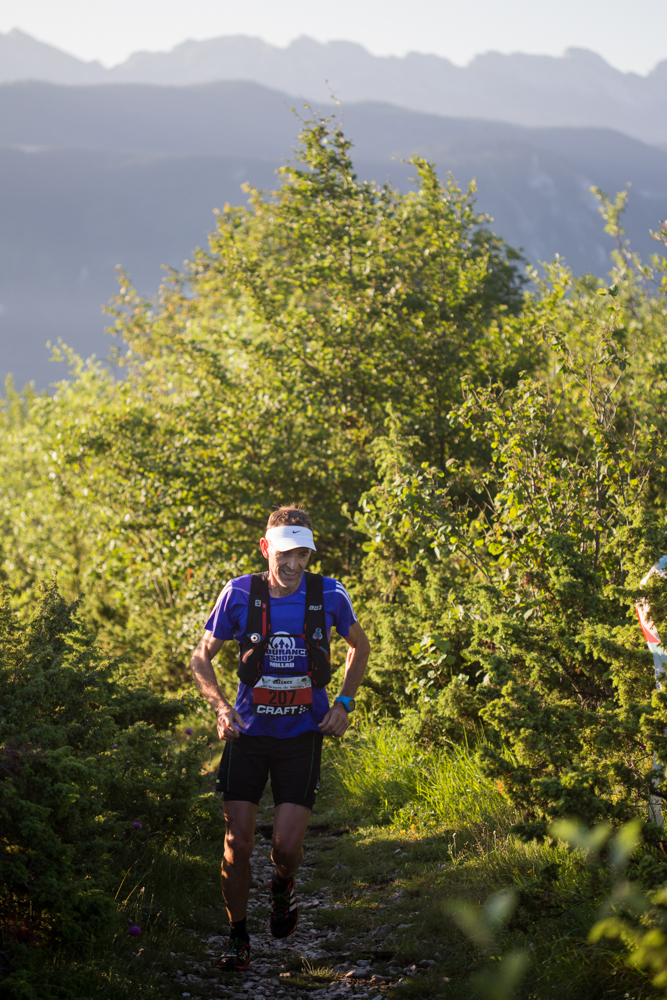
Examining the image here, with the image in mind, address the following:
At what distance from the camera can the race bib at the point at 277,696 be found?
4242 millimetres

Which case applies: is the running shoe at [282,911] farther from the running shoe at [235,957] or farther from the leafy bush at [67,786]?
the leafy bush at [67,786]

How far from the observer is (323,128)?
9.20 m

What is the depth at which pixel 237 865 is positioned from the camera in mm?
4078

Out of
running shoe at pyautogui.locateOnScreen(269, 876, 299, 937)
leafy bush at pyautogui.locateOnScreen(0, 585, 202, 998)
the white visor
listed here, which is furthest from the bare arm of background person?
leafy bush at pyautogui.locateOnScreen(0, 585, 202, 998)

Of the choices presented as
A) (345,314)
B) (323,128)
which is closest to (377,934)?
(345,314)

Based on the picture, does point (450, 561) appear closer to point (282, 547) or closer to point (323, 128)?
point (282, 547)

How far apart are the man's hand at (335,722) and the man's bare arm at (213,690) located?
43 cm

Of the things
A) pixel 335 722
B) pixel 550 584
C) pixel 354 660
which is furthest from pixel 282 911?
pixel 550 584

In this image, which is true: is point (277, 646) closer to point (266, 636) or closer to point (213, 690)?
point (266, 636)

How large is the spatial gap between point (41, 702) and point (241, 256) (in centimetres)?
650

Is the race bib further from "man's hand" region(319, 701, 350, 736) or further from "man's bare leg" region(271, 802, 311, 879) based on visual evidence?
"man's bare leg" region(271, 802, 311, 879)

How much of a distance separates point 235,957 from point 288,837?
0.58 meters

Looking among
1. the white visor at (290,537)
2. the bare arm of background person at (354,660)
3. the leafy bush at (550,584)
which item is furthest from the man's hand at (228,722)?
the leafy bush at (550,584)

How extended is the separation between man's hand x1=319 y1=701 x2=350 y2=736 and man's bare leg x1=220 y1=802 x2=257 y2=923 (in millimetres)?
563
